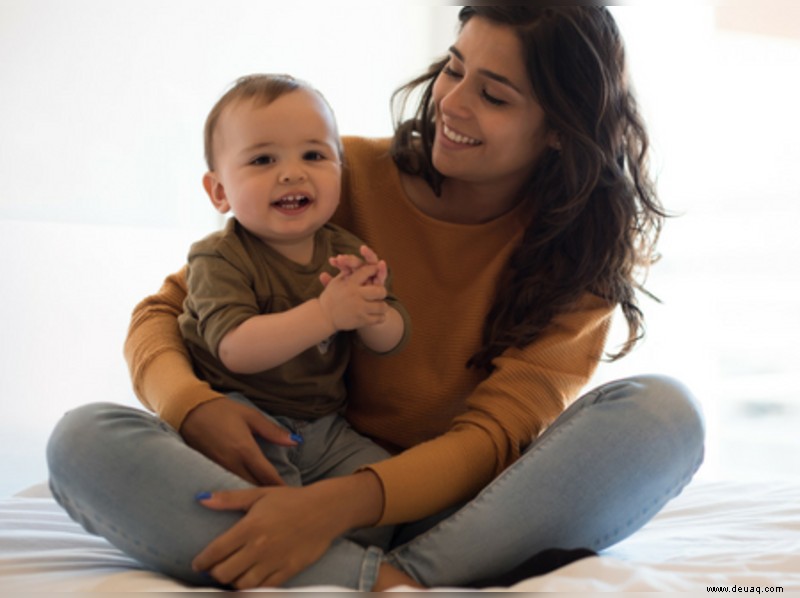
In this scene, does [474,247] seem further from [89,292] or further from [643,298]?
[643,298]

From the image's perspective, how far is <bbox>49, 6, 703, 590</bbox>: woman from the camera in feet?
3.54

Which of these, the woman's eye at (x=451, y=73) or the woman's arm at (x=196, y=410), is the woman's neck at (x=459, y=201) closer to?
the woman's eye at (x=451, y=73)

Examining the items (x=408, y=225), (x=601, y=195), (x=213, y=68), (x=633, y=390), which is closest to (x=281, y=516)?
(x=633, y=390)

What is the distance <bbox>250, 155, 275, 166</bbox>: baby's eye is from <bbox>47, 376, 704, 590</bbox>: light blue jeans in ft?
1.13

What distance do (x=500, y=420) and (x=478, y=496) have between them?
0.16m

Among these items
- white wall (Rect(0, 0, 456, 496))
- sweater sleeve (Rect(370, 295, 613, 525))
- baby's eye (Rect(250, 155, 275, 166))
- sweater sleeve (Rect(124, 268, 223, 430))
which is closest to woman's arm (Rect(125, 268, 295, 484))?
sweater sleeve (Rect(124, 268, 223, 430))

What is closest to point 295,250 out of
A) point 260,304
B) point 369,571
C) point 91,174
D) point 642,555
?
point 260,304

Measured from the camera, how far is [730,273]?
2986 mm

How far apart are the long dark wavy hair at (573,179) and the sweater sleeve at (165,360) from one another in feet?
1.35

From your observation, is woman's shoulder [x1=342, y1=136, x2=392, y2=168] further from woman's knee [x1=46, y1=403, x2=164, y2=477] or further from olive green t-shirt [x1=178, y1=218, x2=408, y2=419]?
woman's knee [x1=46, y1=403, x2=164, y2=477]

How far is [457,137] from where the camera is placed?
55.5 inches

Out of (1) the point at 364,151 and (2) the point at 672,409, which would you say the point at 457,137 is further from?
(2) the point at 672,409

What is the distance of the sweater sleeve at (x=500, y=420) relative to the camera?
1192 mm

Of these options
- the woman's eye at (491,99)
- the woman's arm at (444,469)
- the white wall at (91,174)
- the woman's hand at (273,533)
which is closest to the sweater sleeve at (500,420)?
the woman's arm at (444,469)
